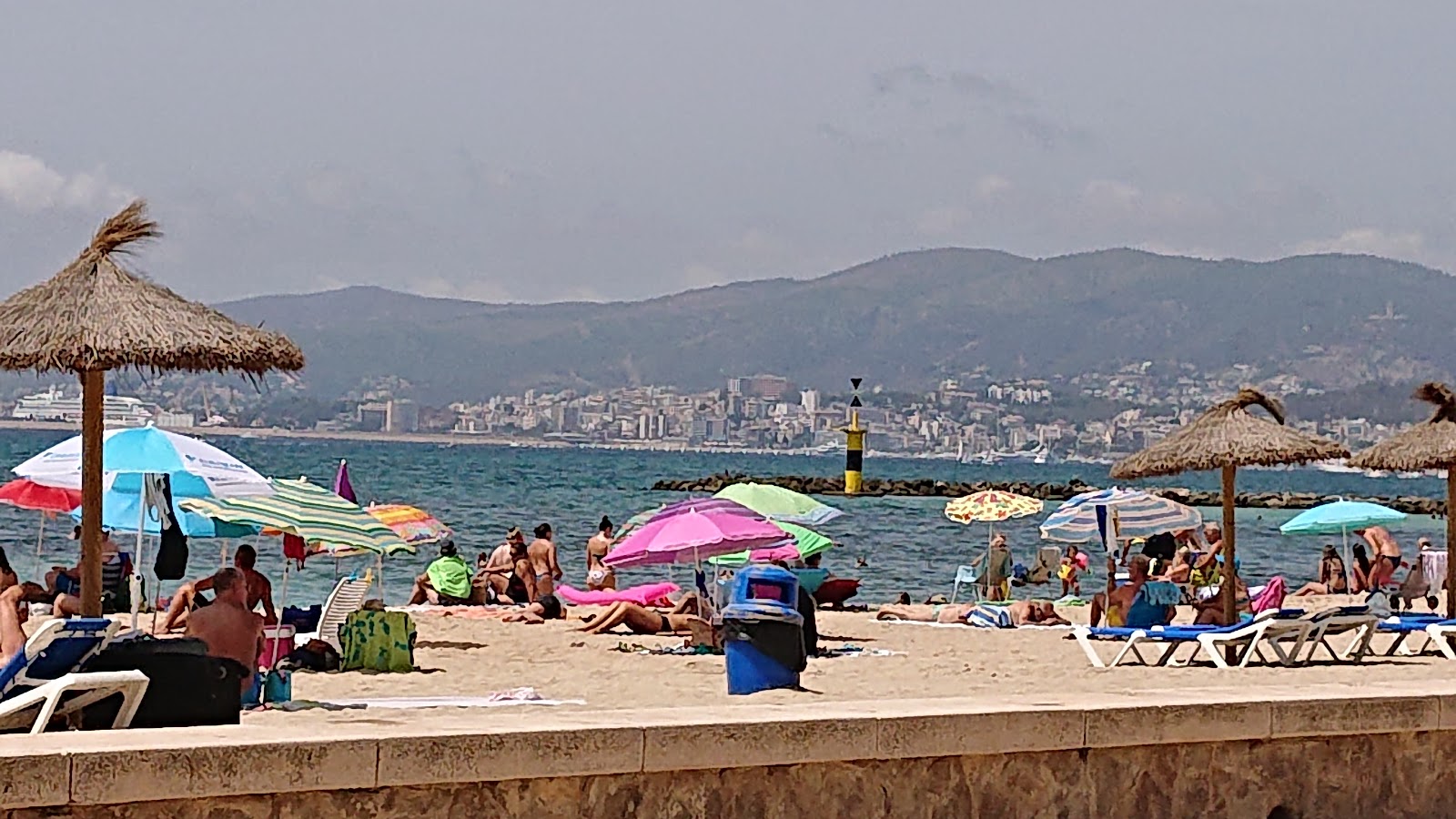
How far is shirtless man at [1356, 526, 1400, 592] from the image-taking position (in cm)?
2161

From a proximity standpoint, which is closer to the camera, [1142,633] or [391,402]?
[1142,633]

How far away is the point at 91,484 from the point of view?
371 inches

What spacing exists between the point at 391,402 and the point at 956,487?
121 meters

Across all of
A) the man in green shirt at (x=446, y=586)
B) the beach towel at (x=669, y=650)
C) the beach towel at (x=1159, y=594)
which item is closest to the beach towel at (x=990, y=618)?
the beach towel at (x=1159, y=594)

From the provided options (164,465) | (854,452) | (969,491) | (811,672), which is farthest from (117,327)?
(969,491)

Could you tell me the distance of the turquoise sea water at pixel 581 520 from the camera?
97.6 feet

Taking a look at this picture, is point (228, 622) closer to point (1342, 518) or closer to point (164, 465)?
point (164, 465)

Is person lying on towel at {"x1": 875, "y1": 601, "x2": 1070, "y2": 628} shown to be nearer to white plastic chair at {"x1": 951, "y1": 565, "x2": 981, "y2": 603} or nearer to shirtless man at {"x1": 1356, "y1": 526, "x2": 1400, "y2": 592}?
white plastic chair at {"x1": 951, "y1": 565, "x2": 981, "y2": 603}

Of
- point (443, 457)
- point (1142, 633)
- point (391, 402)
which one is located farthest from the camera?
point (391, 402)

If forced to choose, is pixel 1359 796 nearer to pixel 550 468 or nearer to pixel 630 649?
pixel 630 649

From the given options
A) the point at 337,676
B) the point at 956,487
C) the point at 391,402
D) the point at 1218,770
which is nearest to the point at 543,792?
the point at 1218,770

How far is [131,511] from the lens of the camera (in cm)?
1334

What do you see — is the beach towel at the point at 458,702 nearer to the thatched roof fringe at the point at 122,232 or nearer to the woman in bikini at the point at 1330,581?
the thatched roof fringe at the point at 122,232

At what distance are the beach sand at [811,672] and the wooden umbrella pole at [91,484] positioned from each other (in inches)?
46.7
